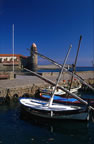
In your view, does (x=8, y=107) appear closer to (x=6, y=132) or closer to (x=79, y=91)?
(x=6, y=132)

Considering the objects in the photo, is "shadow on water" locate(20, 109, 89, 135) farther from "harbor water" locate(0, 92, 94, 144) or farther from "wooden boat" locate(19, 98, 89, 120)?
"wooden boat" locate(19, 98, 89, 120)

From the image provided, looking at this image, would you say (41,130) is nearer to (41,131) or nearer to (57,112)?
(41,131)

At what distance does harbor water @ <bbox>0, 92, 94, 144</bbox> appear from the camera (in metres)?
10.9

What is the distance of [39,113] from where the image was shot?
15.1 meters

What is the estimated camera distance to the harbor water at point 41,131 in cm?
1095

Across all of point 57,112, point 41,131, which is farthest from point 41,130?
point 57,112

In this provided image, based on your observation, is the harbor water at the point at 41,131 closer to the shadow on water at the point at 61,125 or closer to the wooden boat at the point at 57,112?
the shadow on water at the point at 61,125

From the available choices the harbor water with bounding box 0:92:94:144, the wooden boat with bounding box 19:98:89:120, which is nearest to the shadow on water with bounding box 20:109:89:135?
the harbor water with bounding box 0:92:94:144

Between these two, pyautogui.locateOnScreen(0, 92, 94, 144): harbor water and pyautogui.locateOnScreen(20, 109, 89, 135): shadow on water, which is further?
pyautogui.locateOnScreen(20, 109, 89, 135): shadow on water

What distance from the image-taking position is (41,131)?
492 inches

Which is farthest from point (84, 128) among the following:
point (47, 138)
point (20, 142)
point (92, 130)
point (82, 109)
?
point (20, 142)

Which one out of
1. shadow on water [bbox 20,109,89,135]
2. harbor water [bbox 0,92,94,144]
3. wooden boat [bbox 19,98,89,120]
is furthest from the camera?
wooden boat [bbox 19,98,89,120]

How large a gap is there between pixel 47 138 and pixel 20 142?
84.2 inches

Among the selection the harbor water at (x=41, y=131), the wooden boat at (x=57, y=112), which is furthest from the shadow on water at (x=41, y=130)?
the wooden boat at (x=57, y=112)
